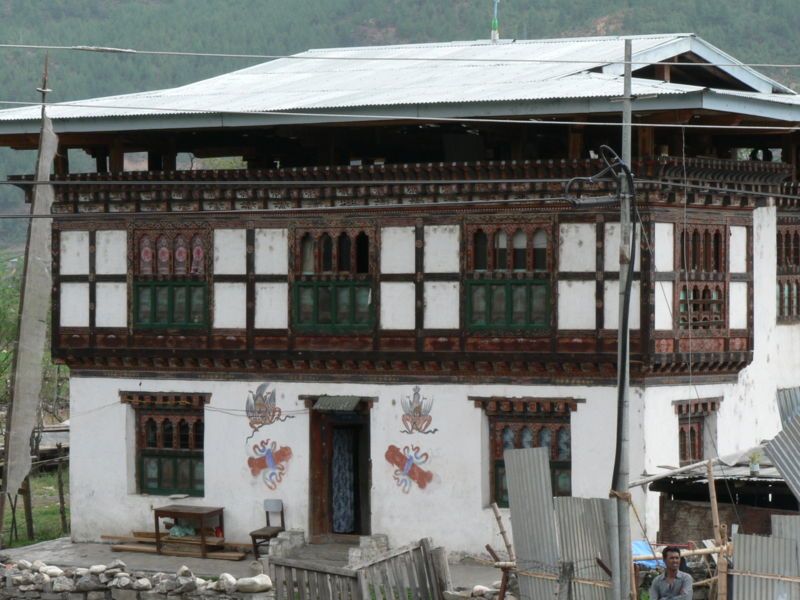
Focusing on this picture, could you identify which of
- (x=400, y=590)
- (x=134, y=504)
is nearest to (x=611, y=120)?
(x=400, y=590)

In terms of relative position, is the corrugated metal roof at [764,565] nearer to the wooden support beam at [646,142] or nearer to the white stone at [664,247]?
the white stone at [664,247]

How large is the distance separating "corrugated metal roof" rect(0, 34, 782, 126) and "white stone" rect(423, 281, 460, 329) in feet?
9.62

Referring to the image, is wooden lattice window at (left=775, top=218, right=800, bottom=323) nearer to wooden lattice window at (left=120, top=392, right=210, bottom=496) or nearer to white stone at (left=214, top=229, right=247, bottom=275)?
white stone at (left=214, top=229, right=247, bottom=275)

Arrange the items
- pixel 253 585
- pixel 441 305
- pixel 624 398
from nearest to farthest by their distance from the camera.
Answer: pixel 624 398
pixel 253 585
pixel 441 305

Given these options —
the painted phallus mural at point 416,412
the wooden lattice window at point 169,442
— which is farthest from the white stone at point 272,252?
the painted phallus mural at point 416,412

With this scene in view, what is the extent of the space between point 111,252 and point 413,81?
19.6ft

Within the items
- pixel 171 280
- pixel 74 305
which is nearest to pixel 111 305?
pixel 74 305

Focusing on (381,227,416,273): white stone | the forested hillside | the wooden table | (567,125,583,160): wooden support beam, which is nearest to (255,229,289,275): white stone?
(381,227,416,273): white stone

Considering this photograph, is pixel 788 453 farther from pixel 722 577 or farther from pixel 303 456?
pixel 303 456

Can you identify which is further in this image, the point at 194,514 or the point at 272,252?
the point at 272,252

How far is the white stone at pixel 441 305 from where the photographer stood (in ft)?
101

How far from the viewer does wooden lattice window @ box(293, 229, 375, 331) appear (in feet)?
104

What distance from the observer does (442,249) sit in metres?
30.8

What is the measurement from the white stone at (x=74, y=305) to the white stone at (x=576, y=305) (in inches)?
345
